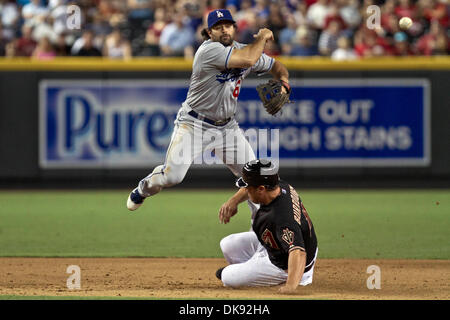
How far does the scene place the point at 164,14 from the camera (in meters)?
16.5

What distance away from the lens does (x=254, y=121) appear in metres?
15.1

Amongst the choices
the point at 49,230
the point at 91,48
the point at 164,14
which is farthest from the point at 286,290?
the point at 164,14

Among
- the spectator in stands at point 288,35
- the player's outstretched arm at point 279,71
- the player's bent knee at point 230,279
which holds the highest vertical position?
the spectator in stands at point 288,35

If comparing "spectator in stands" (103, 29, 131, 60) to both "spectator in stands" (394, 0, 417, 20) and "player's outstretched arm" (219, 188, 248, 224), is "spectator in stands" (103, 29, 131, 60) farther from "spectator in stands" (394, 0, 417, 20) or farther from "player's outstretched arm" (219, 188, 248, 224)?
"player's outstretched arm" (219, 188, 248, 224)

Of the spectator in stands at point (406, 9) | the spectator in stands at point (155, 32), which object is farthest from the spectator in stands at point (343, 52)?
the spectator in stands at point (155, 32)

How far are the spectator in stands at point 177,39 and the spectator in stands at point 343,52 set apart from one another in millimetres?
2582

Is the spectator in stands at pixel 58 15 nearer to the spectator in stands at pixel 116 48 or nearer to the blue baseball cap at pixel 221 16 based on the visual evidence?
the spectator in stands at pixel 116 48

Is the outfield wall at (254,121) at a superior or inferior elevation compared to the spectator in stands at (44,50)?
inferior

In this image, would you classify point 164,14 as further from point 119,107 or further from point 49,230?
point 49,230

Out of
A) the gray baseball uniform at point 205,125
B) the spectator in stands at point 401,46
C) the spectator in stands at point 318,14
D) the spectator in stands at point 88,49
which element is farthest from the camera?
the spectator in stands at point 318,14

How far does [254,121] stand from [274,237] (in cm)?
860

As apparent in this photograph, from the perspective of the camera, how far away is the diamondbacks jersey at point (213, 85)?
7.72 m

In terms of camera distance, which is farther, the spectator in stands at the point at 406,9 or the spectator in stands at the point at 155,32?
the spectator in stands at the point at 406,9

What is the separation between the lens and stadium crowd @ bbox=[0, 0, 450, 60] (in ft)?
51.2
